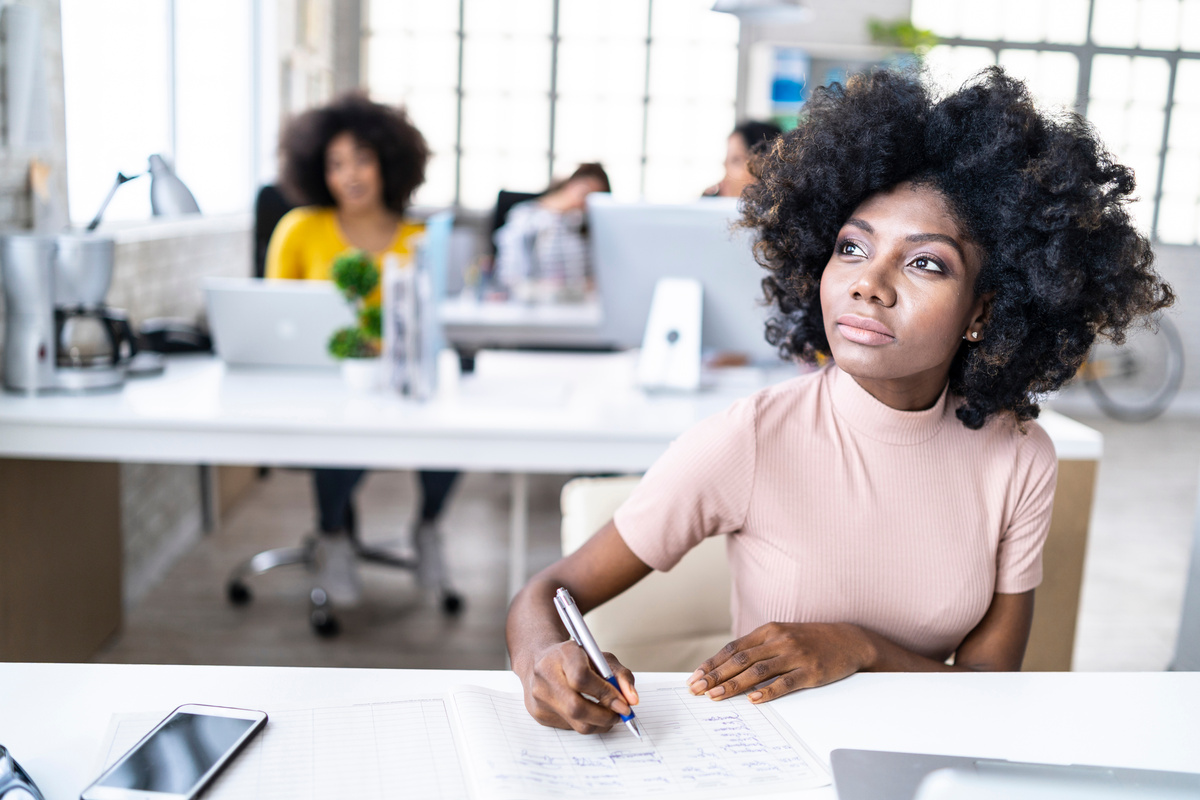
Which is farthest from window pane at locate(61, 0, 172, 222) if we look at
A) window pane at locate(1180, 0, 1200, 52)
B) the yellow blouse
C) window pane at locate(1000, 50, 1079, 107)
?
window pane at locate(1180, 0, 1200, 52)

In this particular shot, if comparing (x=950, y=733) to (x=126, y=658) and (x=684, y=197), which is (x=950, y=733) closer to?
(x=126, y=658)

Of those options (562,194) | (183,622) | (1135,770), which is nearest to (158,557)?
(183,622)

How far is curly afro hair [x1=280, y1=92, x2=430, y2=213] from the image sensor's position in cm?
324

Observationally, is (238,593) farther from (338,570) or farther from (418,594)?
(418,594)

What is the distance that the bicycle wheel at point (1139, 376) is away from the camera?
6.27 m

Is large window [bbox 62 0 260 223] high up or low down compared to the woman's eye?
up

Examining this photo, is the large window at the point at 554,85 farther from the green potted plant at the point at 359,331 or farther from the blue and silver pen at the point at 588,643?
the blue and silver pen at the point at 588,643

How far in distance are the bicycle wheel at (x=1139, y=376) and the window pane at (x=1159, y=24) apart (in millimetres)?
1972

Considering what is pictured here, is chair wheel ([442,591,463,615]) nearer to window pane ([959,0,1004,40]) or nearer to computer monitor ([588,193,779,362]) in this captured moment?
computer monitor ([588,193,779,362])

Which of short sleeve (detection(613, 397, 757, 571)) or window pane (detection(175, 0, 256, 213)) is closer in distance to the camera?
short sleeve (detection(613, 397, 757, 571))

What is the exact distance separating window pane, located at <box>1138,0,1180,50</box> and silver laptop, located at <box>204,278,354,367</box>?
652 centimetres

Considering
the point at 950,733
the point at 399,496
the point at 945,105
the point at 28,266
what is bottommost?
the point at 399,496

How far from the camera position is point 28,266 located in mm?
1983

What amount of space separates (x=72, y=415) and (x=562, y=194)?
10.5ft
